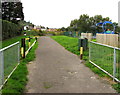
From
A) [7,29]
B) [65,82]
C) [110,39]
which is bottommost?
[65,82]

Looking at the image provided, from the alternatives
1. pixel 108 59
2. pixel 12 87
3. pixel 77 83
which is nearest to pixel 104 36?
pixel 108 59

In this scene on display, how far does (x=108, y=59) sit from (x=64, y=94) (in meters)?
2.81

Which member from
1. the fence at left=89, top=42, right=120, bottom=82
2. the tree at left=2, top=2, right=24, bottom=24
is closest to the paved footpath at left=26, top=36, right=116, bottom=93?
the fence at left=89, top=42, right=120, bottom=82

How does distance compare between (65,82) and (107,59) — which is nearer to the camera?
(65,82)

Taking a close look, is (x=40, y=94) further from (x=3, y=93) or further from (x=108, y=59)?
(x=108, y=59)

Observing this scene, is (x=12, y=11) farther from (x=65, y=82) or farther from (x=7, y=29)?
(x=65, y=82)

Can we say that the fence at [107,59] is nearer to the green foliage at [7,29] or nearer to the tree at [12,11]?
the green foliage at [7,29]

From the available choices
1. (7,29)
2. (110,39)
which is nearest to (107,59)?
(110,39)

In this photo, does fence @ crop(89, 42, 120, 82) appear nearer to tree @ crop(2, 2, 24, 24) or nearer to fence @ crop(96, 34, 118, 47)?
fence @ crop(96, 34, 118, 47)

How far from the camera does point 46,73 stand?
6336mm

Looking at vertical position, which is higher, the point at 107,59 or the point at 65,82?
the point at 107,59

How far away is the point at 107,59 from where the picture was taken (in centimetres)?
656

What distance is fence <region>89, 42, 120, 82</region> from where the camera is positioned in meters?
5.55

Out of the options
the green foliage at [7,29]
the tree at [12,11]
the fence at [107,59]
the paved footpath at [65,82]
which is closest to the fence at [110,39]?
the fence at [107,59]
